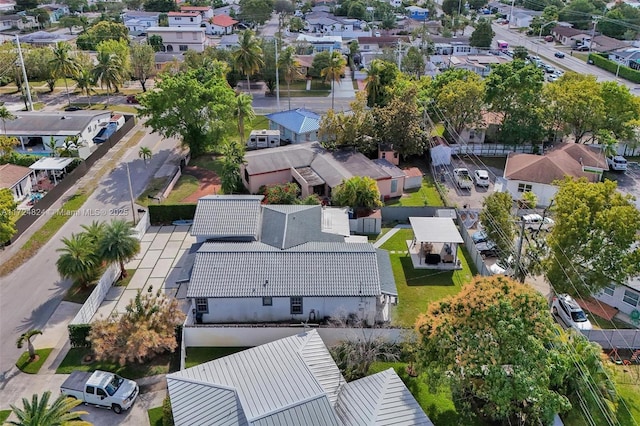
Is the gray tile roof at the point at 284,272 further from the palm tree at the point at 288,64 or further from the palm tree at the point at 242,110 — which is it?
the palm tree at the point at 288,64

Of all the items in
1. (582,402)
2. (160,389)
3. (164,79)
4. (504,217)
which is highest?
(164,79)

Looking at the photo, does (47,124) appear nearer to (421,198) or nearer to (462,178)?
(421,198)

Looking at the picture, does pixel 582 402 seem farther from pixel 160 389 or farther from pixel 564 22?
pixel 564 22

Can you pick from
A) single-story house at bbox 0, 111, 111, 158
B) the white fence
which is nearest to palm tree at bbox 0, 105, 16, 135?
single-story house at bbox 0, 111, 111, 158

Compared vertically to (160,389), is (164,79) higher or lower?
higher

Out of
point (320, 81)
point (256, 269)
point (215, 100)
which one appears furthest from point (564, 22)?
point (256, 269)

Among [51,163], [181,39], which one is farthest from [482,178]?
[181,39]
